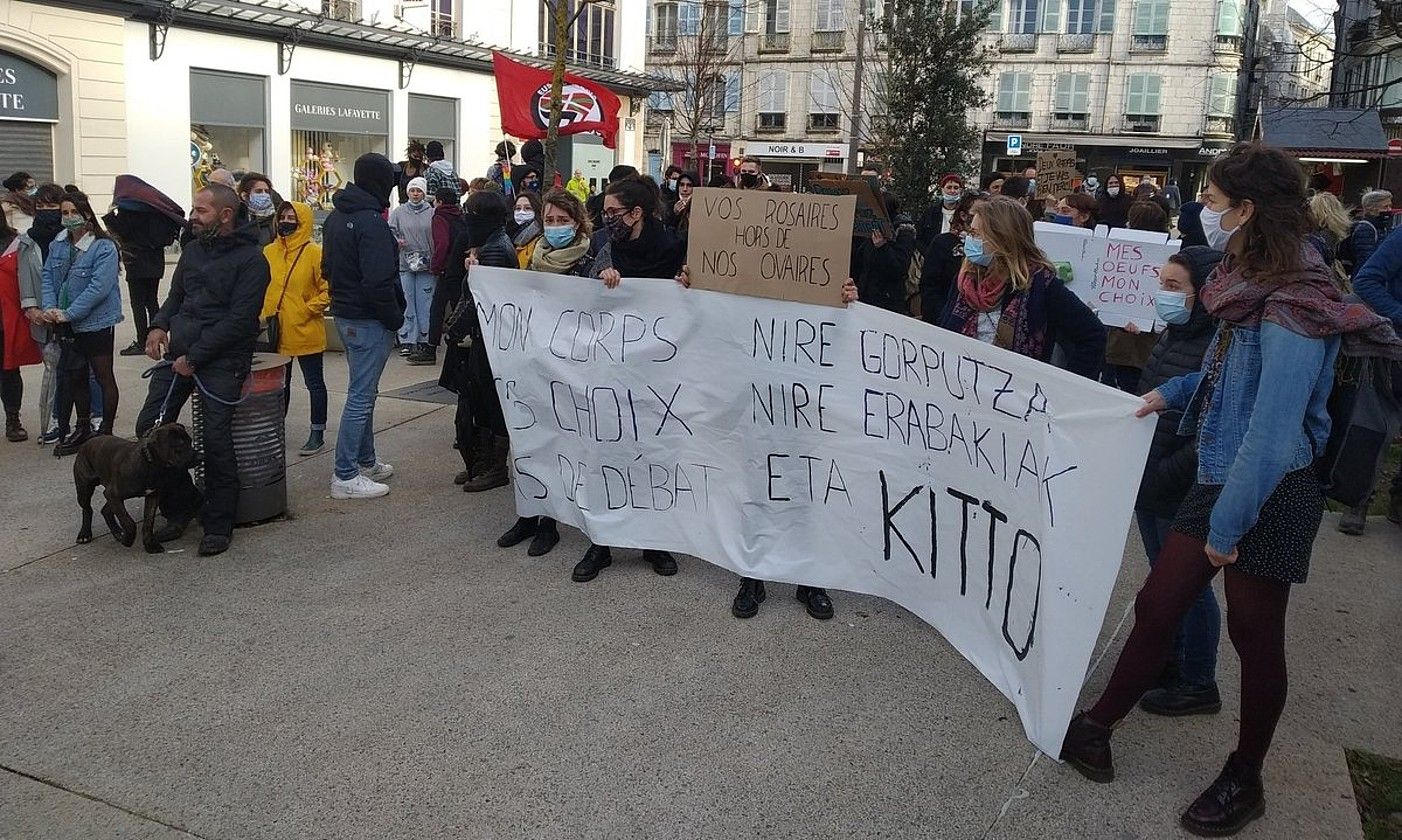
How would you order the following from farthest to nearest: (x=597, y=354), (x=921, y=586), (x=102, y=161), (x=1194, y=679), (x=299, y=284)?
(x=102, y=161)
(x=299, y=284)
(x=597, y=354)
(x=921, y=586)
(x=1194, y=679)

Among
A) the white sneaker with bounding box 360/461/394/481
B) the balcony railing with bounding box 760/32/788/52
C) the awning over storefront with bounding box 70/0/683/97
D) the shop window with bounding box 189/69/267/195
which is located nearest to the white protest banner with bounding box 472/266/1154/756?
the white sneaker with bounding box 360/461/394/481

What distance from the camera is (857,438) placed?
172 inches

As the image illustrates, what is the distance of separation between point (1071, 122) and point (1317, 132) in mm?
31150

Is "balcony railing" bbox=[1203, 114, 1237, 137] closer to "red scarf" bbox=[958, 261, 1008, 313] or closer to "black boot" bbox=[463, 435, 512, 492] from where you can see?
"black boot" bbox=[463, 435, 512, 492]

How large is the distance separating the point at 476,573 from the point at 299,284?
2784mm

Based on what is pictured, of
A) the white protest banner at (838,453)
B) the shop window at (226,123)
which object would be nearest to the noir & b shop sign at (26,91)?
the shop window at (226,123)

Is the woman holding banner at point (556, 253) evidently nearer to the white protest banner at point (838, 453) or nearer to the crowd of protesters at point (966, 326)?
the crowd of protesters at point (966, 326)

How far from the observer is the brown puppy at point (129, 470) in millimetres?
5109

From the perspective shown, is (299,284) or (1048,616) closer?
(1048,616)

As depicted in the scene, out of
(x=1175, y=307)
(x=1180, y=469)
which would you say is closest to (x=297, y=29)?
(x=1175, y=307)

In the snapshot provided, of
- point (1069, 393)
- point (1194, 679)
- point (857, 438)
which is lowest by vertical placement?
point (1194, 679)

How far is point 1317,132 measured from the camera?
16594mm

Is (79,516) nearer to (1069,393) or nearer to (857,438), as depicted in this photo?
(857,438)

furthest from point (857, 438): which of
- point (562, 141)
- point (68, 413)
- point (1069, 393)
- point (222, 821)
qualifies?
point (562, 141)
